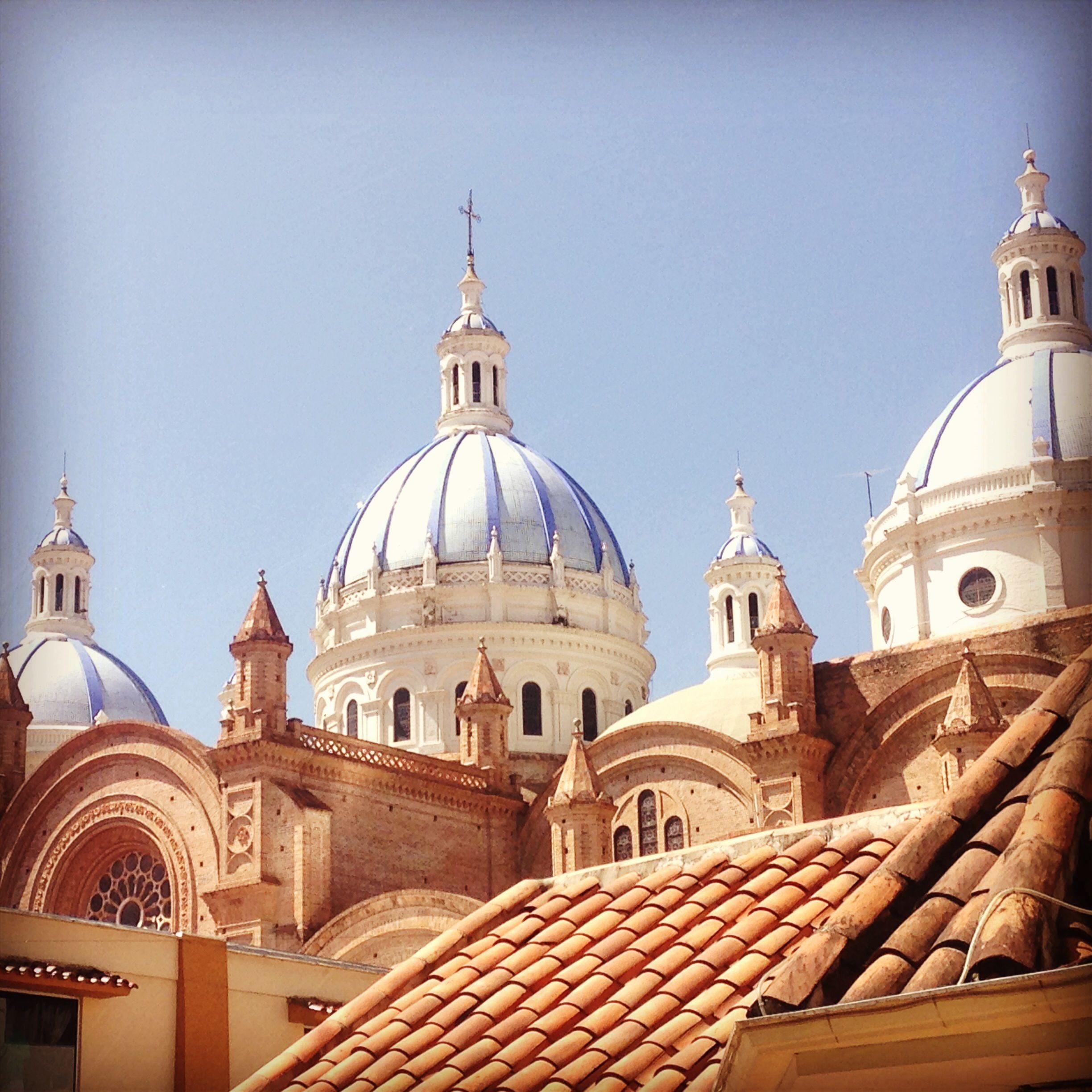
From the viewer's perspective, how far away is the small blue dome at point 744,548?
161 feet

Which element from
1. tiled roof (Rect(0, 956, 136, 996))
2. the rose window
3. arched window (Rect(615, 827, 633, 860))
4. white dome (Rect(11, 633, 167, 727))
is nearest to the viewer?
tiled roof (Rect(0, 956, 136, 996))

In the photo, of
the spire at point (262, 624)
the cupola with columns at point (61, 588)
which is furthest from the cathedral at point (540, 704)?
the cupola with columns at point (61, 588)

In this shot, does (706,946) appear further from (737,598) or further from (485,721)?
(737,598)

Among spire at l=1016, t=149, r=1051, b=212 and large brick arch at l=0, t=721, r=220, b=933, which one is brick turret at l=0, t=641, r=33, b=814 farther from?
spire at l=1016, t=149, r=1051, b=212

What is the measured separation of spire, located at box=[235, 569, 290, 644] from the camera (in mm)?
35156

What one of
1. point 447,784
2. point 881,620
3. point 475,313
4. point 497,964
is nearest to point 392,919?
point 447,784

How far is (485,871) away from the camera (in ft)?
127

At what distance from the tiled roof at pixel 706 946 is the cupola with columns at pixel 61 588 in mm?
49440

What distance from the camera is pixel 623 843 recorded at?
3819cm

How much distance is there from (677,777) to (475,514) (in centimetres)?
1401

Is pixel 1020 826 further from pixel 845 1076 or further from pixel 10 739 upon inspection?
pixel 10 739

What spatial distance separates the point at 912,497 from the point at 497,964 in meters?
32.2

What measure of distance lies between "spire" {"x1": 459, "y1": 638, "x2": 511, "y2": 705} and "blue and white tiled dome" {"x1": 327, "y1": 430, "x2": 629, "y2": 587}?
27.3ft

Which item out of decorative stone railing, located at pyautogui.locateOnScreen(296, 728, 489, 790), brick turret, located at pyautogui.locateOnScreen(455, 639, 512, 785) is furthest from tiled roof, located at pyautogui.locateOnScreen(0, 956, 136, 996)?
brick turret, located at pyautogui.locateOnScreen(455, 639, 512, 785)
